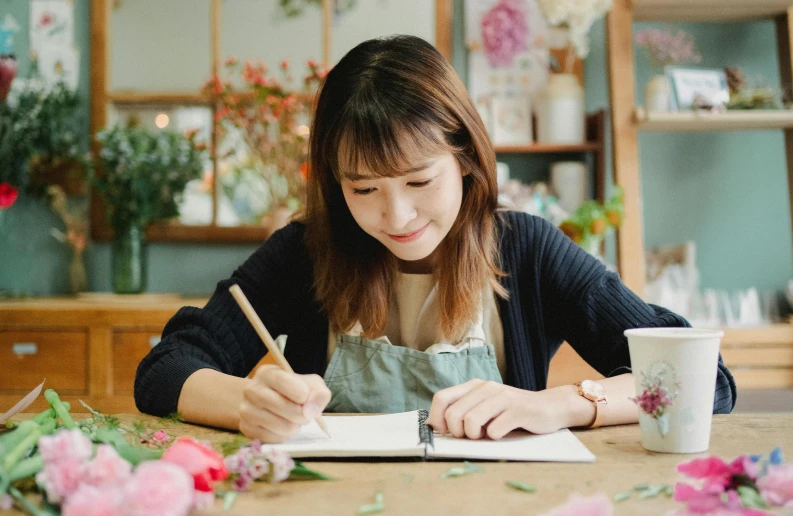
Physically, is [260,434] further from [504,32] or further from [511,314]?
[504,32]

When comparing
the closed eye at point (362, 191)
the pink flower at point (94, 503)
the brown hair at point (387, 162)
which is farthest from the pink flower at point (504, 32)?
the pink flower at point (94, 503)

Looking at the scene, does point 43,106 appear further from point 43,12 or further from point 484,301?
point 484,301

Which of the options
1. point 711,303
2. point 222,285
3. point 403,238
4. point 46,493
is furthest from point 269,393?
point 711,303

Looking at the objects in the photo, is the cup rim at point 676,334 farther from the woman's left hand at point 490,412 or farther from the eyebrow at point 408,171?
the eyebrow at point 408,171

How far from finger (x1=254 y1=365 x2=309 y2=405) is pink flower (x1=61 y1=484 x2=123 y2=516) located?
0.32 metres

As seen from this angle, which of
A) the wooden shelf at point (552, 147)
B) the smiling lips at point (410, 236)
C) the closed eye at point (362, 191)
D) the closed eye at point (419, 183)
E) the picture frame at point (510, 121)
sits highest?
the picture frame at point (510, 121)

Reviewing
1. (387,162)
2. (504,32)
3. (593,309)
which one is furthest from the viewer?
(504,32)

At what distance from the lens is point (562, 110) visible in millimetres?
2732

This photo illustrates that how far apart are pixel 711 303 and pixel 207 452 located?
7.53 feet

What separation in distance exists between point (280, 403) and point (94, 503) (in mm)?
344

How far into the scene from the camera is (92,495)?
1.77 feet

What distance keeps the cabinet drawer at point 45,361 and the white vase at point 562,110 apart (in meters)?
A: 1.78

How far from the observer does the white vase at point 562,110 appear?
2.72 m

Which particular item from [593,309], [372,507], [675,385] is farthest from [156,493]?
[593,309]
